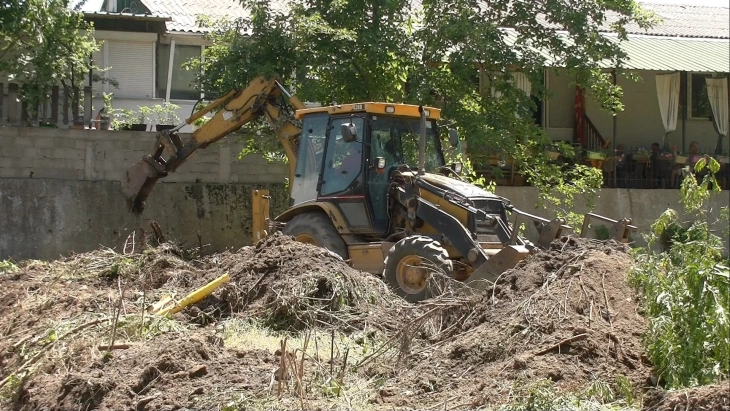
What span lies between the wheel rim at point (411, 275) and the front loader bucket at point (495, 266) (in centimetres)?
61

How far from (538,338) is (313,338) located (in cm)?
223

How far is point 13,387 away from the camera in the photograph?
24.7 feet

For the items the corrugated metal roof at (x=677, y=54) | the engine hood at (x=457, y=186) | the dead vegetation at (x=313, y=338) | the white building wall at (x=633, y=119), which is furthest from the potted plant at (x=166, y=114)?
the dead vegetation at (x=313, y=338)

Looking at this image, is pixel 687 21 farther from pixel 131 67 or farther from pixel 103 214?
pixel 103 214

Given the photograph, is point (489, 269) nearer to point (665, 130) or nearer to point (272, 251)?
point (272, 251)

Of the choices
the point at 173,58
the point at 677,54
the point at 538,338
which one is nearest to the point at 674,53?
the point at 677,54

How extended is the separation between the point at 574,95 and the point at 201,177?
10.3m

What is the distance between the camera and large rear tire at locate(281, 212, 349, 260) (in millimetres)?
12148

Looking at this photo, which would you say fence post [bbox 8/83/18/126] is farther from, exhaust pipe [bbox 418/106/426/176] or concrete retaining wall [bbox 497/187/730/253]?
concrete retaining wall [bbox 497/187/730/253]

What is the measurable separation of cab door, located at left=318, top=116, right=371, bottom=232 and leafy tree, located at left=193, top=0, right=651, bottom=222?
8.94 ft

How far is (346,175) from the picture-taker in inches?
484

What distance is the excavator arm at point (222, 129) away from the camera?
14.2 meters

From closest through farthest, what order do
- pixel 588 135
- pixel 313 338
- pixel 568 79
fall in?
pixel 313 338, pixel 568 79, pixel 588 135

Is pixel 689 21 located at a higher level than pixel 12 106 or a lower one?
higher
